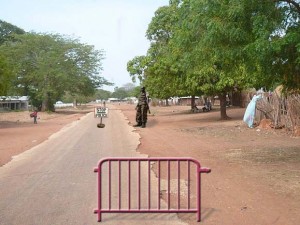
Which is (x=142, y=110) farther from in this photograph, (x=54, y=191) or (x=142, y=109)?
(x=54, y=191)

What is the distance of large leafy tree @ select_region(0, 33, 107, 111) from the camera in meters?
60.1

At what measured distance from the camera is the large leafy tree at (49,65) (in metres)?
60.1

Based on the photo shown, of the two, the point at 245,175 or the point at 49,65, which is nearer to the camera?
the point at 245,175

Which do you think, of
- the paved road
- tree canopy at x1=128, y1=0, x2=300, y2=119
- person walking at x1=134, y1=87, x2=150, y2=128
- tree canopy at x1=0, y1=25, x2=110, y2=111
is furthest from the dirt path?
tree canopy at x1=0, y1=25, x2=110, y2=111

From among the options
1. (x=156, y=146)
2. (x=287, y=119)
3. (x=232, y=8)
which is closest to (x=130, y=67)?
(x=287, y=119)

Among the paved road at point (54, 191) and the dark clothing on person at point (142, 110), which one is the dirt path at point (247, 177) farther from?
the dark clothing on person at point (142, 110)

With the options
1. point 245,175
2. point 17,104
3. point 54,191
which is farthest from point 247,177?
point 17,104

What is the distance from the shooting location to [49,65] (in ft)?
196

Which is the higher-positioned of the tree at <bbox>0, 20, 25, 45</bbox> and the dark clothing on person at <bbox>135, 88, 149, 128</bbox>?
the tree at <bbox>0, 20, 25, 45</bbox>

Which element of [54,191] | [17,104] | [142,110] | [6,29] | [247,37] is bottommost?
[54,191]

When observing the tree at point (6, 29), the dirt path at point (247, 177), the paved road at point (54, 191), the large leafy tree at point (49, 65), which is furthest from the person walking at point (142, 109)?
the tree at point (6, 29)

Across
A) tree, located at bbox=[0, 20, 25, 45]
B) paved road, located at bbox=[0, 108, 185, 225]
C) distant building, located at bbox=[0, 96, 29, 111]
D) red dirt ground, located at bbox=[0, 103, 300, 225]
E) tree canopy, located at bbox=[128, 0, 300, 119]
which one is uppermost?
tree, located at bbox=[0, 20, 25, 45]

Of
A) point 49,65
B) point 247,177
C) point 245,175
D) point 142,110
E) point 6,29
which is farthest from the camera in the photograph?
point 6,29

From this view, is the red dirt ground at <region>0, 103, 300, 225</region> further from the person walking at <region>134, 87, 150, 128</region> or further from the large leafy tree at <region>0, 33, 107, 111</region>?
the large leafy tree at <region>0, 33, 107, 111</region>
